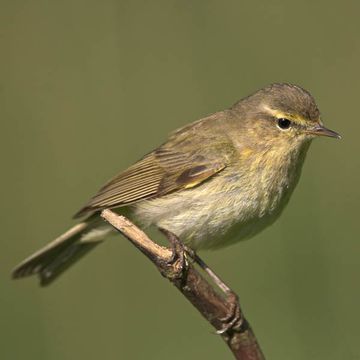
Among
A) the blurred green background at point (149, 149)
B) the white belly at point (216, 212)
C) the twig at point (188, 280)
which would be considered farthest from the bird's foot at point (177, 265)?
the blurred green background at point (149, 149)

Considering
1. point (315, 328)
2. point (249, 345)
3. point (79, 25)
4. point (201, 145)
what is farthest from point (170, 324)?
point (79, 25)

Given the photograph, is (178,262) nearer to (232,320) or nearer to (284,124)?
(232,320)

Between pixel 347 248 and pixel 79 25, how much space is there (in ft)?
8.56

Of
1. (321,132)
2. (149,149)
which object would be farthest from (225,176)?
(149,149)

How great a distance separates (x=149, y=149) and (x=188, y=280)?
2.69 m

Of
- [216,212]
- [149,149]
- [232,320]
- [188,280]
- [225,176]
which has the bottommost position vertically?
[232,320]

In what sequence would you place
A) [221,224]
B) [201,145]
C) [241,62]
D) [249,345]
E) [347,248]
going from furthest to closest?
[241,62]
[347,248]
[201,145]
[221,224]
[249,345]

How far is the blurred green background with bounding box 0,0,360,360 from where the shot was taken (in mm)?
5180

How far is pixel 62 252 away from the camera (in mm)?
4984

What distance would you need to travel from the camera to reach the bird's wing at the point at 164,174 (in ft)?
14.6

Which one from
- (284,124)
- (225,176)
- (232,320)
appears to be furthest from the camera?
(284,124)

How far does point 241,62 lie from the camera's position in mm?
6320

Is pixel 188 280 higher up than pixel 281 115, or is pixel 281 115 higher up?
pixel 281 115

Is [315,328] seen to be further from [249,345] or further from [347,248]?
[249,345]
